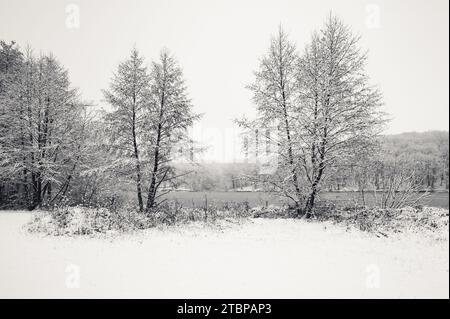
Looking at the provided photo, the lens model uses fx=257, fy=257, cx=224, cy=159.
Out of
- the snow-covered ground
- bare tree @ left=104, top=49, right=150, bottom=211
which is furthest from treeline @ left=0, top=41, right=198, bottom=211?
the snow-covered ground

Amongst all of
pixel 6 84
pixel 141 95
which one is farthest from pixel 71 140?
pixel 141 95

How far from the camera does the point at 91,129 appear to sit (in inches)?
817

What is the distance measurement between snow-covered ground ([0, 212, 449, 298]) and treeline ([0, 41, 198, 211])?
6078 millimetres

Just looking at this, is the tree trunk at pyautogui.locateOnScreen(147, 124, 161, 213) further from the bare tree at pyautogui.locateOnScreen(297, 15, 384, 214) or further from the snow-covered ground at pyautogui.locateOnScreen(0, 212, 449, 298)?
the bare tree at pyautogui.locateOnScreen(297, 15, 384, 214)

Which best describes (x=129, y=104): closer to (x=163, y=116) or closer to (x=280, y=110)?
(x=163, y=116)

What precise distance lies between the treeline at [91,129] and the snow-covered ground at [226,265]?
19.9ft

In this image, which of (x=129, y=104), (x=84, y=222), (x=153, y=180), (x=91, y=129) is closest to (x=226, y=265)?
(x=84, y=222)

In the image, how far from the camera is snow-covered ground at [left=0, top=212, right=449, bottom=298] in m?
6.03

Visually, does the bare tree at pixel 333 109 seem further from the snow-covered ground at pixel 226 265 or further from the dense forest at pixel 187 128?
the snow-covered ground at pixel 226 265

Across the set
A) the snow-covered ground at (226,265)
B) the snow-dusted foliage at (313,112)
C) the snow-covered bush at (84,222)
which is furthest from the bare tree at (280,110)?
the snow-covered bush at (84,222)

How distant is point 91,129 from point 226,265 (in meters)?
18.0

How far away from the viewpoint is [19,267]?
7.45 meters

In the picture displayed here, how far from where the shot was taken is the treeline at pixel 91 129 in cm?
1608
